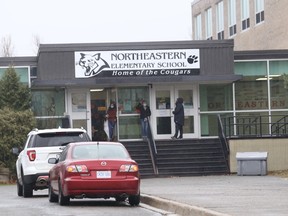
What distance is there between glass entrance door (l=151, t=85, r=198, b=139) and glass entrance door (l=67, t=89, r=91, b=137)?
9.71ft

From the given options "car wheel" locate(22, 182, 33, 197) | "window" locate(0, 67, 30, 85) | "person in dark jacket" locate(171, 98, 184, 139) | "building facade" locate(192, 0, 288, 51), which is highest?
"building facade" locate(192, 0, 288, 51)

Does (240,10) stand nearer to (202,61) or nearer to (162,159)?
(202,61)

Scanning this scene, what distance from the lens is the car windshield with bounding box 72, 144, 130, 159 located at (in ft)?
64.4

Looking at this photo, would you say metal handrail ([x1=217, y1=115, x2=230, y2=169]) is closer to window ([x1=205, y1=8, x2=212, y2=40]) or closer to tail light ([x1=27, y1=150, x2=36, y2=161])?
tail light ([x1=27, y1=150, x2=36, y2=161])

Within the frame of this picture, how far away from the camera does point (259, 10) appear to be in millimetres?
52312

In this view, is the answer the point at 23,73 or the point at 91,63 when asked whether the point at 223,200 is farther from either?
the point at 23,73

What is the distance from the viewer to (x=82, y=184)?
19.0m

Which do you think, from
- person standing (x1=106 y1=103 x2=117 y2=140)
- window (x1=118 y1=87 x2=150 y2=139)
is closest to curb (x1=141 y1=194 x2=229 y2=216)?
person standing (x1=106 y1=103 x2=117 y2=140)

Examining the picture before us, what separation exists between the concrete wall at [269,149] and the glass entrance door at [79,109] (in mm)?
7288

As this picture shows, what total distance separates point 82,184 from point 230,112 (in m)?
21.6

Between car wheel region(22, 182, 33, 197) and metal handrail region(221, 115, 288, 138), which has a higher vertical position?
metal handrail region(221, 115, 288, 138)

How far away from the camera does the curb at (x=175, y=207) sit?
1550 cm

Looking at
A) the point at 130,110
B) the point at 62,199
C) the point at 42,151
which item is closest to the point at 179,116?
the point at 130,110

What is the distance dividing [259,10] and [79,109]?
57.3ft
